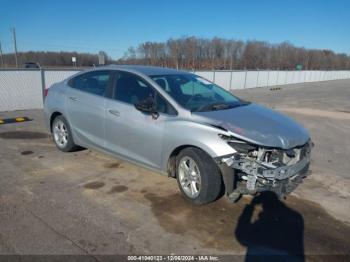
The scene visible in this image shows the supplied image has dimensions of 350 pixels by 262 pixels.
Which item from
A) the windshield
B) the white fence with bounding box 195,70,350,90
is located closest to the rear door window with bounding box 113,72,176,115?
the windshield

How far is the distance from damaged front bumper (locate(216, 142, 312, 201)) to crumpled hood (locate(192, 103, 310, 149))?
20 centimetres

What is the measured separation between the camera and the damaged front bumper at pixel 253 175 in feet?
11.6

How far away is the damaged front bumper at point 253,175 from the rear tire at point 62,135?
326cm

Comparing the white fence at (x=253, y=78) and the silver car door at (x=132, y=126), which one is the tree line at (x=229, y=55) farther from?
the silver car door at (x=132, y=126)

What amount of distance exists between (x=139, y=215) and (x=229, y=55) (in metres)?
90.7

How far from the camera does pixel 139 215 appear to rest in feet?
12.2

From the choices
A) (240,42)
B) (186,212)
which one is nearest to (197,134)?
(186,212)

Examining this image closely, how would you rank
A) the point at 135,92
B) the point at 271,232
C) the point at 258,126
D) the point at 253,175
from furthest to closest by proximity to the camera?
the point at 135,92 → the point at 258,126 → the point at 253,175 → the point at 271,232

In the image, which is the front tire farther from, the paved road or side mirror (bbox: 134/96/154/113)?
side mirror (bbox: 134/96/154/113)

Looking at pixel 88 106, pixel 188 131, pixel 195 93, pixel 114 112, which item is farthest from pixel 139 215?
pixel 88 106

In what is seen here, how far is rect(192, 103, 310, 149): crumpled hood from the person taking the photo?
364cm

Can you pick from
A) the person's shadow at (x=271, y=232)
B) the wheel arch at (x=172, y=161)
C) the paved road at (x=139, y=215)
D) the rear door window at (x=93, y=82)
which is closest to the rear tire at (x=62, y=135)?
the paved road at (x=139, y=215)

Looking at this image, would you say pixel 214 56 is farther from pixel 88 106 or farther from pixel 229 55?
pixel 88 106

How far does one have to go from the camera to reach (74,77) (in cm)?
585
